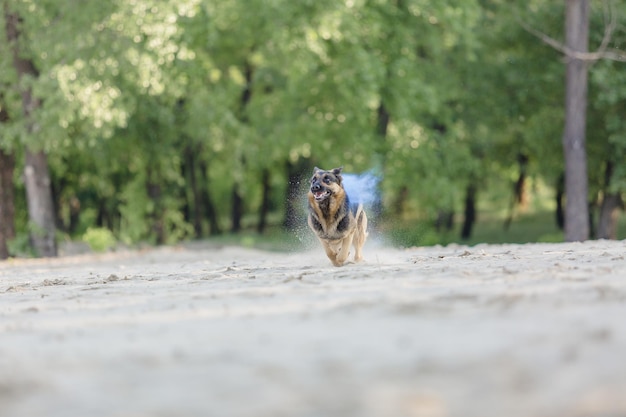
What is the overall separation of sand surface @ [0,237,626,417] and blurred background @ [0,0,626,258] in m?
13.1

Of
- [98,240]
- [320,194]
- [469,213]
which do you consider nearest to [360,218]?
[320,194]

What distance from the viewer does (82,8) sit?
22969 mm

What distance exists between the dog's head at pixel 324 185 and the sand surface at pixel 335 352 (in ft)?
10.9

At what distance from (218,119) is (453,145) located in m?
7.67

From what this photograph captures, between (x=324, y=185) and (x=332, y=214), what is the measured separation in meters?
0.47

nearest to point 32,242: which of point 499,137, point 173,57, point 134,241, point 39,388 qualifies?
point 173,57

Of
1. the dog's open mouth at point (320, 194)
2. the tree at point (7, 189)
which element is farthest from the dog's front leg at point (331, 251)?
the tree at point (7, 189)

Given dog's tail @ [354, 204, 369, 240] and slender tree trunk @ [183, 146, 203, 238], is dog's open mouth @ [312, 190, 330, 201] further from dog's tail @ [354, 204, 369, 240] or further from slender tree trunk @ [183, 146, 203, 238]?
slender tree trunk @ [183, 146, 203, 238]

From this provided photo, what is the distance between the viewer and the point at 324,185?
479 inches

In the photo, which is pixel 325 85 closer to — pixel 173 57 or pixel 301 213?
pixel 173 57

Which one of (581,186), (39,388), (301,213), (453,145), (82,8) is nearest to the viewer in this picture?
(39,388)

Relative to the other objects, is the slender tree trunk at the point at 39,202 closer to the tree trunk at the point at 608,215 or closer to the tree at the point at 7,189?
the tree at the point at 7,189

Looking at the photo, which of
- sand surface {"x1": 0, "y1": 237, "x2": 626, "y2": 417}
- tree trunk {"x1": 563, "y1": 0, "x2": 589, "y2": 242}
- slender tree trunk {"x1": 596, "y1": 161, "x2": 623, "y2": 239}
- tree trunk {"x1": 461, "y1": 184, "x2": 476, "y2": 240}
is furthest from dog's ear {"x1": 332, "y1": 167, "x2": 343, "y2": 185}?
tree trunk {"x1": 461, "y1": 184, "x2": 476, "y2": 240}

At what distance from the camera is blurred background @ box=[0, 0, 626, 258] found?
2283cm
